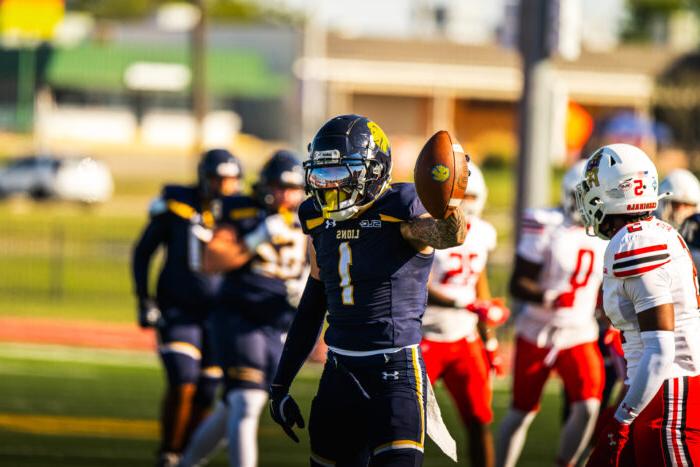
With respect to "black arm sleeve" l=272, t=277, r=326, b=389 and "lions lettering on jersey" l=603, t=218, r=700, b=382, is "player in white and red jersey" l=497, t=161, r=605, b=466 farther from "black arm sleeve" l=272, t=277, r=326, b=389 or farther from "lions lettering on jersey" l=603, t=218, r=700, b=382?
"lions lettering on jersey" l=603, t=218, r=700, b=382

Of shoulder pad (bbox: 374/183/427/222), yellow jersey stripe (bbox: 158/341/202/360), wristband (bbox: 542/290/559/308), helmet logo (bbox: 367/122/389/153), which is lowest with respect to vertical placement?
yellow jersey stripe (bbox: 158/341/202/360)

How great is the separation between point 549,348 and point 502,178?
3853cm

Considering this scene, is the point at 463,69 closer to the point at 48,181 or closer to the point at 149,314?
the point at 48,181

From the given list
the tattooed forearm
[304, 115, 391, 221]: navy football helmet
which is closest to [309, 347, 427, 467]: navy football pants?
the tattooed forearm

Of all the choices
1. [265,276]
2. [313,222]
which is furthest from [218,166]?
[313,222]

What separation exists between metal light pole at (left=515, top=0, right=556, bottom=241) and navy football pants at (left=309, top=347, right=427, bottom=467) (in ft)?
27.2

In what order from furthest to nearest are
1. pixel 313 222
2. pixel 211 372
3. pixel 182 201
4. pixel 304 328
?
1. pixel 182 201
2. pixel 211 372
3. pixel 304 328
4. pixel 313 222

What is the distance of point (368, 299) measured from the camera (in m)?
5.32

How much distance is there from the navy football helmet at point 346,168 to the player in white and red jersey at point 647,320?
2.76 ft

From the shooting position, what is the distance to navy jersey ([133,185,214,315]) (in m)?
8.43

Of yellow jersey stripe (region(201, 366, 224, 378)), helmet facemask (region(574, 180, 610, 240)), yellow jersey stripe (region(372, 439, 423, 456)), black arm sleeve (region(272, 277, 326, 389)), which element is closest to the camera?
helmet facemask (region(574, 180, 610, 240))

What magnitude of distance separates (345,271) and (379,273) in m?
0.14

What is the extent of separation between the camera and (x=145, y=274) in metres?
8.73

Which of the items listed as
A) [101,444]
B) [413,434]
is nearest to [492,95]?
[101,444]
